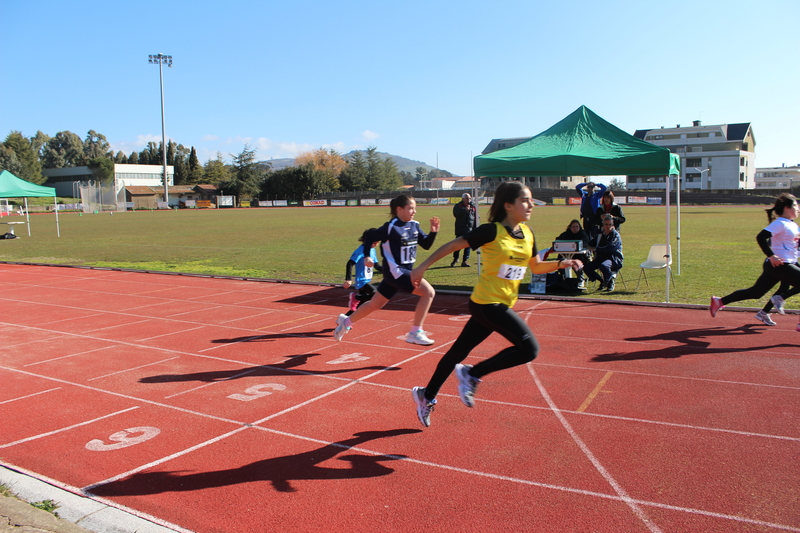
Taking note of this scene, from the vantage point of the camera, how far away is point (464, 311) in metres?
9.91

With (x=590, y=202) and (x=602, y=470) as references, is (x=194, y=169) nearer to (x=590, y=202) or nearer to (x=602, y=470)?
(x=590, y=202)

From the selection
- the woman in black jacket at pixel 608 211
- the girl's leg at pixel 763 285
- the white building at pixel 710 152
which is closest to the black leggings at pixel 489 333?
the girl's leg at pixel 763 285

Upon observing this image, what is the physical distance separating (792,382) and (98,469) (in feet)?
21.0

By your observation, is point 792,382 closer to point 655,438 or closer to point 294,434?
→ point 655,438

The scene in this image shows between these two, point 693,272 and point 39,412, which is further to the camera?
point 693,272

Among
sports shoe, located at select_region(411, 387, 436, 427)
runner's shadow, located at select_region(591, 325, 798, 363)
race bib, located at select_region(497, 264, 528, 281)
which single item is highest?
race bib, located at select_region(497, 264, 528, 281)

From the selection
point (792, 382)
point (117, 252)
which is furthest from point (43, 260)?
point (792, 382)

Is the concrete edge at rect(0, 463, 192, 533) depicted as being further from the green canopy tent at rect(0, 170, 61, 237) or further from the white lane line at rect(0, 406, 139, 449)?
the green canopy tent at rect(0, 170, 61, 237)

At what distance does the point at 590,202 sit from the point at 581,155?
1463 mm

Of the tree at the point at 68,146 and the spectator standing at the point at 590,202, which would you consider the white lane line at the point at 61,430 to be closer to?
the spectator standing at the point at 590,202

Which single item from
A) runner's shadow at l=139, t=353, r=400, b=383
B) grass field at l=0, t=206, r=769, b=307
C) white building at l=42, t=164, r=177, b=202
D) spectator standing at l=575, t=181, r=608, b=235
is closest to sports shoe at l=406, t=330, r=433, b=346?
runner's shadow at l=139, t=353, r=400, b=383

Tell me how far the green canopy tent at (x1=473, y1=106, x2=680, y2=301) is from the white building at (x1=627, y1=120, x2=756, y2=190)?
80686 millimetres

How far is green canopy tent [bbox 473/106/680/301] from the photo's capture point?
11094 mm

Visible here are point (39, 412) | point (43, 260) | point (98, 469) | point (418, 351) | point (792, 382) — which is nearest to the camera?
point (98, 469)
